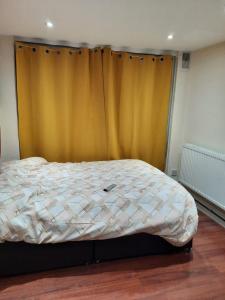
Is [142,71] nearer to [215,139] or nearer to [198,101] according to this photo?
[198,101]

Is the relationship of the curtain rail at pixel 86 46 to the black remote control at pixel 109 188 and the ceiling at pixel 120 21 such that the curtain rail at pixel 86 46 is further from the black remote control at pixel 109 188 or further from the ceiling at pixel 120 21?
the black remote control at pixel 109 188

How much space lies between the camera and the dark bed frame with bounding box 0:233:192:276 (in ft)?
6.40

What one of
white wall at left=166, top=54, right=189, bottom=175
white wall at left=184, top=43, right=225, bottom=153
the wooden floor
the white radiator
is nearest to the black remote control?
the wooden floor

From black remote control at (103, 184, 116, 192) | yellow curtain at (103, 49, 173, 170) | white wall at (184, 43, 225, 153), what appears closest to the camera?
black remote control at (103, 184, 116, 192)

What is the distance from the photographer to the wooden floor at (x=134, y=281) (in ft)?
6.11

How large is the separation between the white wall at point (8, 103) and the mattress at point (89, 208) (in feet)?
2.21

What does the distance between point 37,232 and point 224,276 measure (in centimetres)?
162

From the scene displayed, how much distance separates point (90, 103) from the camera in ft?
11.2

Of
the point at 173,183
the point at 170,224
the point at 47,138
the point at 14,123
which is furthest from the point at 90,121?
the point at 170,224

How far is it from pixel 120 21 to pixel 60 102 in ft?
4.59

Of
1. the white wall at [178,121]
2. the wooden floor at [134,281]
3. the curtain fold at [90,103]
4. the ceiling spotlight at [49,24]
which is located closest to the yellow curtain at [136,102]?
the curtain fold at [90,103]

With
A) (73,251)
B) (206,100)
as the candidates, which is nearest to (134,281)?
(73,251)

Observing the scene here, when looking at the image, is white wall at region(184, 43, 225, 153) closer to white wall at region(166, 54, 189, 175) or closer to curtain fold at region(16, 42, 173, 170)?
white wall at region(166, 54, 189, 175)

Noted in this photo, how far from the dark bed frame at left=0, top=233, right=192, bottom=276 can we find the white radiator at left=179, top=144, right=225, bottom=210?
2.98ft
